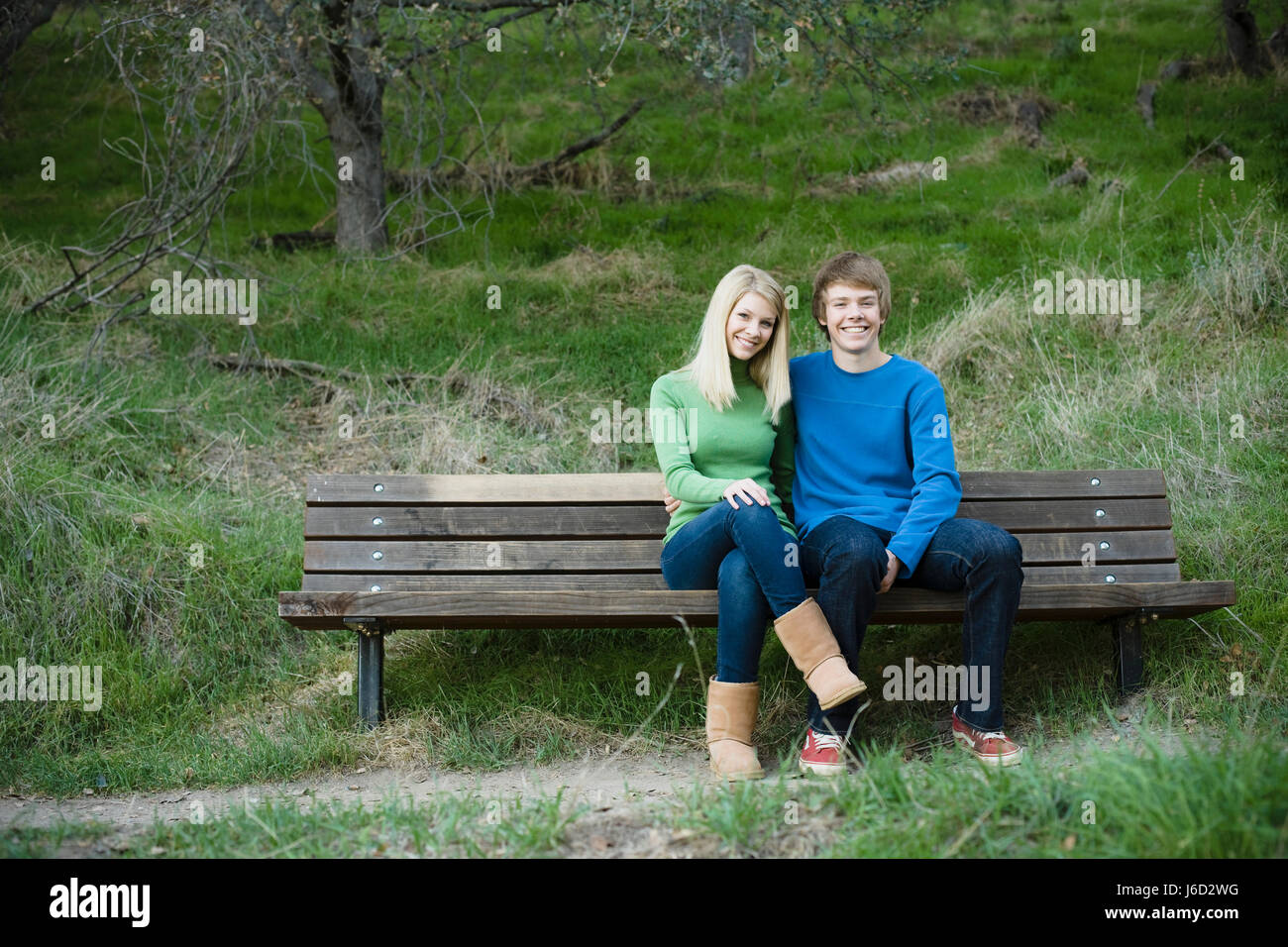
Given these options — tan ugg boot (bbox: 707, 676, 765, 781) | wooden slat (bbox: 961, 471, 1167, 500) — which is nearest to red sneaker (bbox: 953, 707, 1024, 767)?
tan ugg boot (bbox: 707, 676, 765, 781)

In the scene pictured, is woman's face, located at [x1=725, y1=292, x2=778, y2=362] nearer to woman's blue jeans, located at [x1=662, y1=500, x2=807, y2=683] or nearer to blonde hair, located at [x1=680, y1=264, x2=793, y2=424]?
blonde hair, located at [x1=680, y1=264, x2=793, y2=424]

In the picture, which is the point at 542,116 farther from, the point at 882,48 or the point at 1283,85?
the point at 1283,85

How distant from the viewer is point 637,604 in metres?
3.78

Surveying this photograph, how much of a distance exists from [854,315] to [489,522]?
1583mm

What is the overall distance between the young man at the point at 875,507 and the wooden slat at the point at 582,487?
557mm

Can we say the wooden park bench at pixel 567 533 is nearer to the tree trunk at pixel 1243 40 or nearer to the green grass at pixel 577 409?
the green grass at pixel 577 409

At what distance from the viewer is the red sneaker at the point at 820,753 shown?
346 cm

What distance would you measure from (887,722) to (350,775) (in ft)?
6.45

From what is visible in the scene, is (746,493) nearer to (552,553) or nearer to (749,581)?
(749,581)

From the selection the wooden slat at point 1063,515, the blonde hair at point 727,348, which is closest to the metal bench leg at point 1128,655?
the wooden slat at point 1063,515

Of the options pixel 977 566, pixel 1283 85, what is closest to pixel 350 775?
pixel 977 566

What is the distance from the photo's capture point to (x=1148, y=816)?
2432 mm

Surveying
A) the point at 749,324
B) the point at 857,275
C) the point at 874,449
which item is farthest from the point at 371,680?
the point at 857,275

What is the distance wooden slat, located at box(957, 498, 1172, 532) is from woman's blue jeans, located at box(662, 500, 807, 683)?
1.05 m
